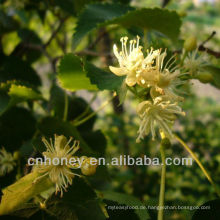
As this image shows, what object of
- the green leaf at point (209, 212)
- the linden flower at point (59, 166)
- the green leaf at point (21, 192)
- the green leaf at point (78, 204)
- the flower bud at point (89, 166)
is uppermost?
the flower bud at point (89, 166)

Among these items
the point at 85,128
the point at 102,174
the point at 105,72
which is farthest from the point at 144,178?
the point at 105,72

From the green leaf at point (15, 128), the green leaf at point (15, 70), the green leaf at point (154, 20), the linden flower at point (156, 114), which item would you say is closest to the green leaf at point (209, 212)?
the linden flower at point (156, 114)

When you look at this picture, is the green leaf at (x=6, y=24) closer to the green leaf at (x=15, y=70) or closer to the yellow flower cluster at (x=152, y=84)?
the green leaf at (x=15, y=70)

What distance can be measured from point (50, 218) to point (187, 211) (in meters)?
0.28

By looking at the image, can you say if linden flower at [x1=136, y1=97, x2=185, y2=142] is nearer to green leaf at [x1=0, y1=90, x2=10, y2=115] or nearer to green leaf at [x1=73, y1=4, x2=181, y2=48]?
green leaf at [x1=73, y1=4, x2=181, y2=48]

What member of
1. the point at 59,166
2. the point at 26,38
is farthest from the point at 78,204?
the point at 26,38

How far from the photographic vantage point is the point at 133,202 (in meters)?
0.59

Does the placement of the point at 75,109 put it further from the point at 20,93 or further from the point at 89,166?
the point at 89,166

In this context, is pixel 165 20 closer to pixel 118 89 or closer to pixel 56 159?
pixel 118 89

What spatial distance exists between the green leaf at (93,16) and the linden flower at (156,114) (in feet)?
0.65

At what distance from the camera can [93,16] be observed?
69 cm

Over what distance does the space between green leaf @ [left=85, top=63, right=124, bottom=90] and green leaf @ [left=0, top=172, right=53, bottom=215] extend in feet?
0.66

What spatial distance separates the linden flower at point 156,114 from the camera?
497mm

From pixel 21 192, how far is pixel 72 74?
27cm
